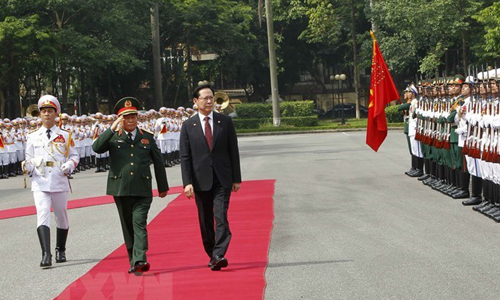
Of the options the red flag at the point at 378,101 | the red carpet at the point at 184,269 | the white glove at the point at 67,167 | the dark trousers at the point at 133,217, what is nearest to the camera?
the red carpet at the point at 184,269

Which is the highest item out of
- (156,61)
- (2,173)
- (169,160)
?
(156,61)

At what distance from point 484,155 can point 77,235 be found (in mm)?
5964

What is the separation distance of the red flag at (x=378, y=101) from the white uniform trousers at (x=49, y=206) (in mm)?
7996

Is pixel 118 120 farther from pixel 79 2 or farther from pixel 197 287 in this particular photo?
pixel 79 2

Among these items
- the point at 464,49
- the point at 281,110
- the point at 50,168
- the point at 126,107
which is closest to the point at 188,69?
the point at 281,110

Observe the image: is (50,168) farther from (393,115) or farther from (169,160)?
(393,115)

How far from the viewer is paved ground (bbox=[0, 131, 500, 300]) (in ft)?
28.5

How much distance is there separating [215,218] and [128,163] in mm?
1123

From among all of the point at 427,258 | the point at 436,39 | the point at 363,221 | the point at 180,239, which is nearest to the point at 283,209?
the point at 363,221

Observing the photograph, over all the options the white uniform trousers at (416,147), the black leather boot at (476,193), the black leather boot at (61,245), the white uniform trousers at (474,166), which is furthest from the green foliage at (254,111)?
the black leather boot at (61,245)

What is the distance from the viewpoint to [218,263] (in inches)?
381

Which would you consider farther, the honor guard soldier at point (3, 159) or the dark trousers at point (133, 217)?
the honor guard soldier at point (3, 159)

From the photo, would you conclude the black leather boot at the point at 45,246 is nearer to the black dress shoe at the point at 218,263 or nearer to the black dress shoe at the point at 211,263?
the black dress shoe at the point at 211,263

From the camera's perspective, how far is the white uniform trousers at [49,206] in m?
11.0
